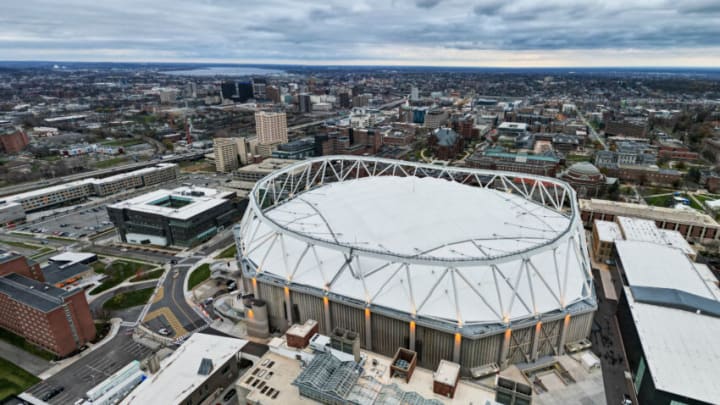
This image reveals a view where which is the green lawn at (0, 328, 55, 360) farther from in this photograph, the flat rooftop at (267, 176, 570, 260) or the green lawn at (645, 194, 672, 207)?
the green lawn at (645, 194, 672, 207)

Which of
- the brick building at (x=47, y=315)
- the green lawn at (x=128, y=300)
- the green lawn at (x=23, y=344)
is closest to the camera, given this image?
the brick building at (x=47, y=315)

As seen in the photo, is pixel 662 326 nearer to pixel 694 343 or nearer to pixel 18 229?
pixel 694 343

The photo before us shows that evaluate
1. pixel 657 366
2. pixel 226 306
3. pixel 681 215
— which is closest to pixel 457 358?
pixel 657 366

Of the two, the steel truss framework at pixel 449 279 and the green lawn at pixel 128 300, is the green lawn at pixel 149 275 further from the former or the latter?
the steel truss framework at pixel 449 279

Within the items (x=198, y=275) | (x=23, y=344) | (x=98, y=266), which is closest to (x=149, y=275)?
(x=198, y=275)

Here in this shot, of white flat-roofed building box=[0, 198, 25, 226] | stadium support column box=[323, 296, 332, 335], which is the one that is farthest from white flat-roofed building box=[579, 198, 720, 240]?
white flat-roofed building box=[0, 198, 25, 226]

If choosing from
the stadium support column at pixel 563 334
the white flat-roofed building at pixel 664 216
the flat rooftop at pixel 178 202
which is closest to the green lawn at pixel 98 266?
the flat rooftop at pixel 178 202

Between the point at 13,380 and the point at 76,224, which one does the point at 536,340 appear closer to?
the point at 13,380
